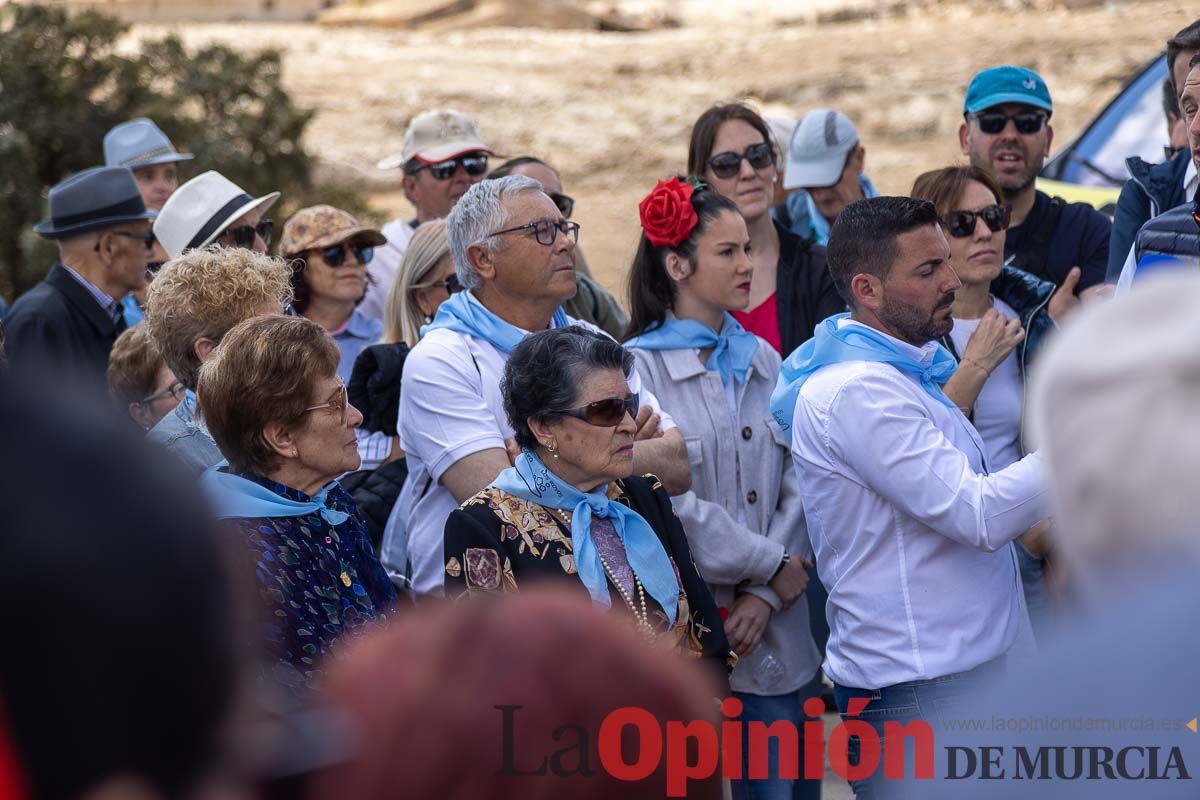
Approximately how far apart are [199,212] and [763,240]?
6.81 ft

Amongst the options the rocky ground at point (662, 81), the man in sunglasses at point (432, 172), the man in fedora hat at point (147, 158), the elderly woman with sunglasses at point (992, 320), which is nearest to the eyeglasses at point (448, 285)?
Result: the man in sunglasses at point (432, 172)

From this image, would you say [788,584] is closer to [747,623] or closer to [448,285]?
[747,623]

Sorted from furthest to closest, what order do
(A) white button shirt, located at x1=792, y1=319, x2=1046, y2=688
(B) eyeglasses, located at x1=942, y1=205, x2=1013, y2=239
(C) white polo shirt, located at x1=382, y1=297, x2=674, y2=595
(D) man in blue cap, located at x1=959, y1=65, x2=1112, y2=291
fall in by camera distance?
(D) man in blue cap, located at x1=959, y1=65, x2=1112, y2=291, (B) eyeglasses, located at x1=942, y1=205, x2=1013, y2=239, (C) white polo shirt, located at x1=382, y1=297, x2=674, y2=595, (A) white button shirt, located at x1=792, y1=319, x2=1046, y2=688

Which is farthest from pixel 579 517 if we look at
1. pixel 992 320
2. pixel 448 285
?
pixel 448 285

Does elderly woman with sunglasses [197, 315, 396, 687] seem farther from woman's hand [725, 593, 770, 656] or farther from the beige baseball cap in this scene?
the beige baseball cap

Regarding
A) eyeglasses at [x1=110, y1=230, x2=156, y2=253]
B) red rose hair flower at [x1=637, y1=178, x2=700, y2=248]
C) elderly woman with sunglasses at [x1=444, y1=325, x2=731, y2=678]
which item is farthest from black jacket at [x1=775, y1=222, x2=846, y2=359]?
eyeglasses at [x1=110, y1=230, x2=156, y2=253]

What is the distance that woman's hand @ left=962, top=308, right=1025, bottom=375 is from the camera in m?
4.15

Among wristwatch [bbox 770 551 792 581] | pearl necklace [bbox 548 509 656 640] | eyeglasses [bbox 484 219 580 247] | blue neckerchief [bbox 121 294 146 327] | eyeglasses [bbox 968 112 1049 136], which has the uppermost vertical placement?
eyeglasses [bbox 968 112 1049 136]

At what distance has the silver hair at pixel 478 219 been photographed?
430 cm

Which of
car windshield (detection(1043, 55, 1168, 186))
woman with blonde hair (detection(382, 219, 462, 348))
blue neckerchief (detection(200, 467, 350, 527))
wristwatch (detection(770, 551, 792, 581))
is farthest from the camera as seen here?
car windshield (detection(1043, 55, 1168, 186))

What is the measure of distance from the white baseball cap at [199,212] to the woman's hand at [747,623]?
2333 mm

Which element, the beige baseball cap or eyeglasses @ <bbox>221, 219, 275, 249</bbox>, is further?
the beige baseball cap

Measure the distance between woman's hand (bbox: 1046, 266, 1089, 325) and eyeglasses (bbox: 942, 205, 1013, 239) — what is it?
32cm

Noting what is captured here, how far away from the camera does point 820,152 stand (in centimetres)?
615
